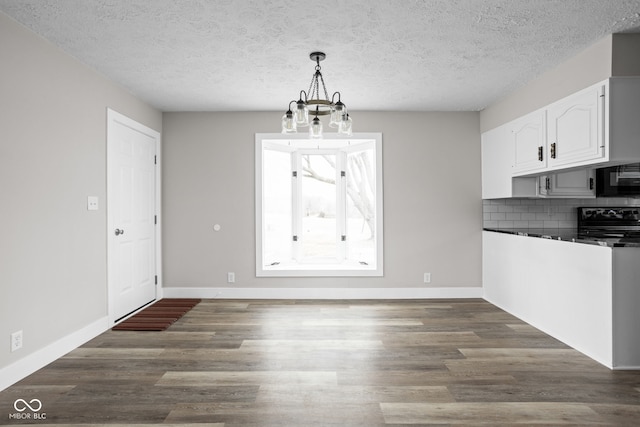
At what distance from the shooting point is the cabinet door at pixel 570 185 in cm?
441

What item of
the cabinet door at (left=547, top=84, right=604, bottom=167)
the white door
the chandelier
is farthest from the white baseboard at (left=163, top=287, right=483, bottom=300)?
the chandelier

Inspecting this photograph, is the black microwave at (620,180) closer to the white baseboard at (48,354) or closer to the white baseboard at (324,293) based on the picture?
the white baseboard at (324,293)

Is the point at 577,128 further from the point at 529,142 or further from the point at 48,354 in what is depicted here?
the point at 48,354

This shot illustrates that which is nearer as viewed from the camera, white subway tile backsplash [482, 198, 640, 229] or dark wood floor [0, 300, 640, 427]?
dark wood floor [0, 300, 640, 427]

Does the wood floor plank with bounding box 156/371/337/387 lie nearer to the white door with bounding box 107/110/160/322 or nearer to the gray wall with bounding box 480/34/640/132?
the white door with bounding box 107/110/160/322

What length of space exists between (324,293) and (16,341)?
10.7 ft

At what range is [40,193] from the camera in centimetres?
296

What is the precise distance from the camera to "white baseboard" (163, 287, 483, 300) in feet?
17.1

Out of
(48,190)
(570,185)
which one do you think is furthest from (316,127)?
(570,185)

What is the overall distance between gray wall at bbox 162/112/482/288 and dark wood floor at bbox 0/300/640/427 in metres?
1.20

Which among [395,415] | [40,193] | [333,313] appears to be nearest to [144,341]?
[40,193]

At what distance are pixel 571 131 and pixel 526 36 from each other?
2.94ft

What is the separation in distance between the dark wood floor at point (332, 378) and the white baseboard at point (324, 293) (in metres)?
1.08

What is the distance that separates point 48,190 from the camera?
3049mm
